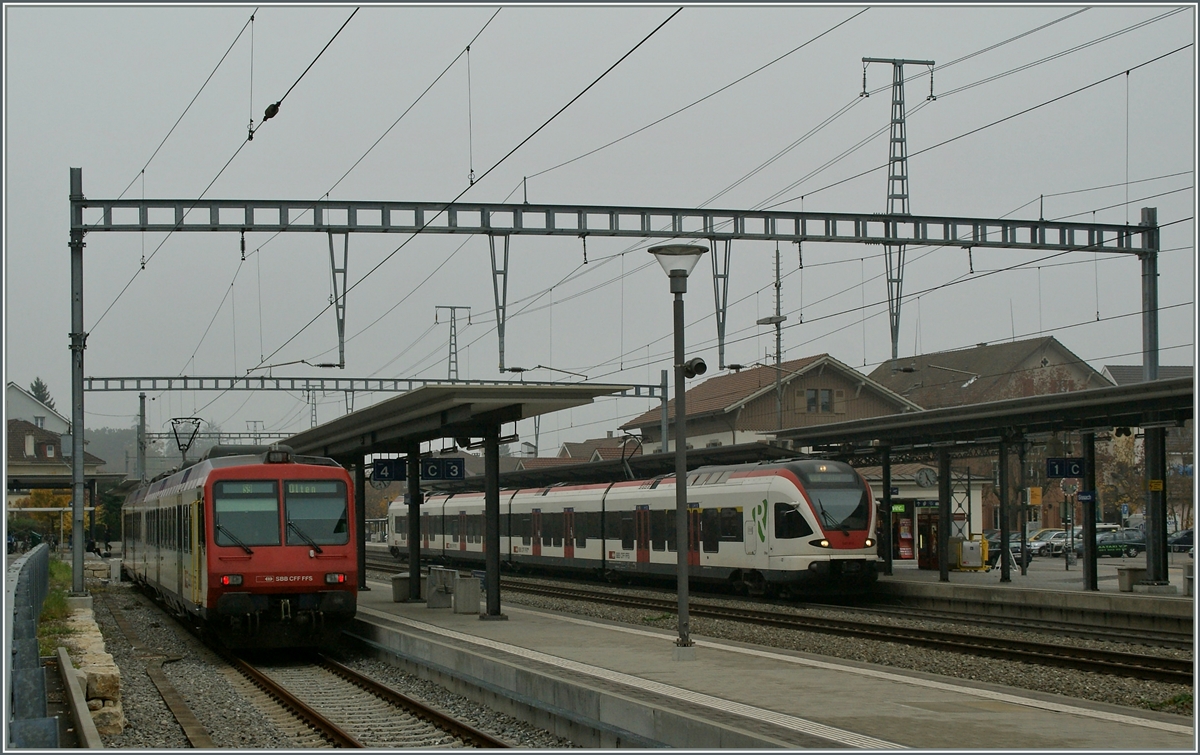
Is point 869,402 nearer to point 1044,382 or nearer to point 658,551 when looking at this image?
point 1044,382

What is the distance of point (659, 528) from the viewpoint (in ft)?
99.3

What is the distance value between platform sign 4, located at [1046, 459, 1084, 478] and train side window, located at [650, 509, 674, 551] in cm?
846

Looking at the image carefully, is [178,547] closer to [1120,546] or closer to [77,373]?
[77,373]

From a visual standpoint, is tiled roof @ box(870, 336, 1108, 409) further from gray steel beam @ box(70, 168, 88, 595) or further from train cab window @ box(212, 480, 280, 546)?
train cab window @ box(212, 480, 280, 546)

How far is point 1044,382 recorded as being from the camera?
63844 mm

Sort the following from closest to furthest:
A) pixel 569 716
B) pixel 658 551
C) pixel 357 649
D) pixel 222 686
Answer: pixel 569 716 < pixel 222 686 < pixel 357 649 < pixel 658 551

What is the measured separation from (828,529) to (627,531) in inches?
322

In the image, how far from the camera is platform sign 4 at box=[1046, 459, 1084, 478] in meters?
25.6

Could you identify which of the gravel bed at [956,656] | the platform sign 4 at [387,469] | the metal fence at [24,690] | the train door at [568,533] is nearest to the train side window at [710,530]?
the gravel bed at [956,656]

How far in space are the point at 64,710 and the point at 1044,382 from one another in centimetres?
5889

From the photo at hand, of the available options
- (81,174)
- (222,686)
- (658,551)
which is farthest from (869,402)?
(222,686)

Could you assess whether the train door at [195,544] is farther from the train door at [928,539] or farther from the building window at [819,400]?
the building window at [819,400]

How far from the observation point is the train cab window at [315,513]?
17641 mm

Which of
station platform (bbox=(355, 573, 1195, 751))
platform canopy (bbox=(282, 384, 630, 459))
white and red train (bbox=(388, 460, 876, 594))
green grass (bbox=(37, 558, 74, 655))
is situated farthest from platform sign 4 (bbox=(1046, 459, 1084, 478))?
green grass (bbox=(37, 558, 74, 655))
